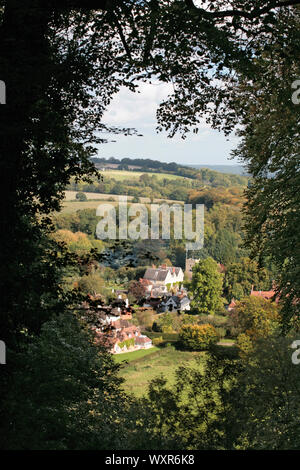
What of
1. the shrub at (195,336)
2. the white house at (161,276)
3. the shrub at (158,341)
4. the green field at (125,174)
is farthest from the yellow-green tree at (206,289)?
the green field at (125,174)

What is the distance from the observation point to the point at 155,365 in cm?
3453

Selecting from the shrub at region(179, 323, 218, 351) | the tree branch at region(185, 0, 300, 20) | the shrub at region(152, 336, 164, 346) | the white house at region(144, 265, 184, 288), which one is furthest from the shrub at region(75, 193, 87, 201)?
the tree branch at region(185, 0, 300, 20)

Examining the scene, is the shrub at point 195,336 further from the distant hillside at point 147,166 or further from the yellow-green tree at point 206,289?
the distant hillside at point 147,166

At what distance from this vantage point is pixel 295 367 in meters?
9.18

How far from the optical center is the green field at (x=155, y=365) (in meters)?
29.9

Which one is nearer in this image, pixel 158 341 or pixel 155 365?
pixel 155 365

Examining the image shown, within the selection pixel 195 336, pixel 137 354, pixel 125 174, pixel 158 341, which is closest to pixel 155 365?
pixel 137 354

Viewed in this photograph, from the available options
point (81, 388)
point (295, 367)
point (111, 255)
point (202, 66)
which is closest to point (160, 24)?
point (202, 66)

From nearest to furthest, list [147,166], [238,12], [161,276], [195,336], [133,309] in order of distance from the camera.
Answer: [238,12]
[133,309]
[195,336]
[161,276]
[147,166]

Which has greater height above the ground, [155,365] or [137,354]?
[155,365]

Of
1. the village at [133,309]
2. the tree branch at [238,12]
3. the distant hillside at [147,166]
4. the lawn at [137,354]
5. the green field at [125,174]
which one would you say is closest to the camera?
the tree branch at [238,12]

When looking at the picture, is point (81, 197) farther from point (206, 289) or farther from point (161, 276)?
point (161, 276)

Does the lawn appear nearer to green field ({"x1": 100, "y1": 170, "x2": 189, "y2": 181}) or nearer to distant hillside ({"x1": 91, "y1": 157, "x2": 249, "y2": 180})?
green field ({"x1": 100, "y1": 170, "x2": 189, "y2": 181})

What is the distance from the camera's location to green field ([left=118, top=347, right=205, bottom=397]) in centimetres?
2994
